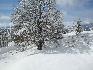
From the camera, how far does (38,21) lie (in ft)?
103

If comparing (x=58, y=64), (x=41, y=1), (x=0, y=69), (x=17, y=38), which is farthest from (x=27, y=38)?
(x=58, y=64)

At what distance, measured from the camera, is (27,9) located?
31797 mm

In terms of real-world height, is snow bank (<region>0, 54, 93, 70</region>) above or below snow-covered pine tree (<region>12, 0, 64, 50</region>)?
below

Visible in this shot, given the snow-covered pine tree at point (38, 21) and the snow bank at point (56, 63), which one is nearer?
the snow bank at point (56, 63)

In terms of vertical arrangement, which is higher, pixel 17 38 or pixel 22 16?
pixel 22 16

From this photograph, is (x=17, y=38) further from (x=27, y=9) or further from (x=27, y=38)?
(x=27, y=9)

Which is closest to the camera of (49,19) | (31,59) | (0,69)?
(31,59)

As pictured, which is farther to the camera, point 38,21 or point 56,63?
point 38,21

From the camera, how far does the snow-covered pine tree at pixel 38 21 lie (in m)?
31.1

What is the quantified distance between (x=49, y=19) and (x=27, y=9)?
3.83 meters

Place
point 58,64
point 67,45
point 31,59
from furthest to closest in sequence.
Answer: point 67,45 < point 31,59 < point 58,64

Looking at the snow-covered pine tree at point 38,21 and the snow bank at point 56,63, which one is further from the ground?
the snow-covered pine tree at point 38,21

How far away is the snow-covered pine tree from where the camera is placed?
31078 millimetres

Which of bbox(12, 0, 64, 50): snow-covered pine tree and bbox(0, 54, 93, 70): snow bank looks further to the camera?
bbox(12, 0, 64, 50): snow-covered pine tree
